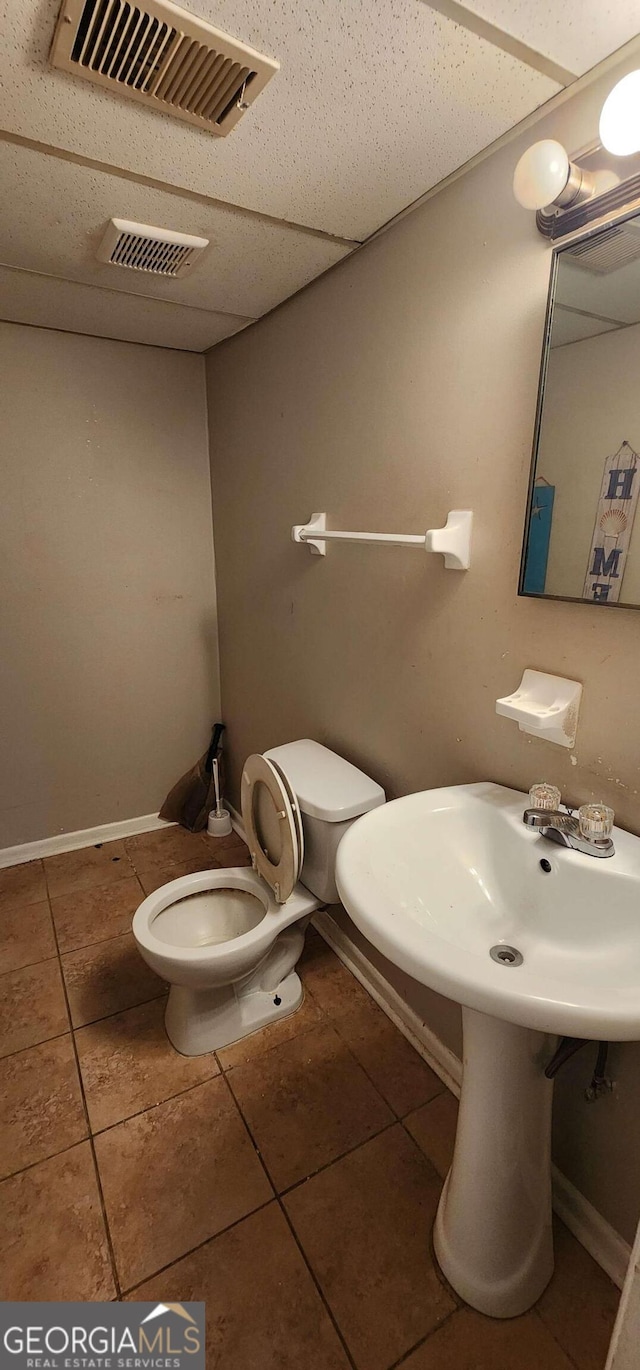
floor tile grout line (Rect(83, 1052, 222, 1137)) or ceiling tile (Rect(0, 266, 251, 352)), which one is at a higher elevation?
ceiling tile (Rect(0, 266, 251, 352))

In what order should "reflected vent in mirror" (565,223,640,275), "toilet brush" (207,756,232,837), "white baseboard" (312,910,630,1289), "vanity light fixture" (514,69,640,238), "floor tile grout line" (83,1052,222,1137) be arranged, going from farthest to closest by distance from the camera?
"toilet brush" (207,756,232,837) < "floor tile grout line" (83,1052,222,1137) < "white baseboard" (312,910,630,1289) < "reflected vent in mirror" (565,223,640,275) < "vanity light fixture" (514,69,640,238)

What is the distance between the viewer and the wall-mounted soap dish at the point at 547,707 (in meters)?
1.02

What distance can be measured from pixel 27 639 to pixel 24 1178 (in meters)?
1.69

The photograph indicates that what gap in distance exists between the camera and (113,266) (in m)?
1.50

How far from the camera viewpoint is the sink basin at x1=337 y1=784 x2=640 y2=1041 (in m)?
0.64

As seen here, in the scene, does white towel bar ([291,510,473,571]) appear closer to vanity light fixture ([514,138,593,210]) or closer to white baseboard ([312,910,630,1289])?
vanity light fixture ([514,138,593,210])

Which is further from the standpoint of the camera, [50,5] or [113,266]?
[113,266]

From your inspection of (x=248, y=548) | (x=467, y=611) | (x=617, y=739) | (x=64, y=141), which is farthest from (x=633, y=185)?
(x=248, y=548)

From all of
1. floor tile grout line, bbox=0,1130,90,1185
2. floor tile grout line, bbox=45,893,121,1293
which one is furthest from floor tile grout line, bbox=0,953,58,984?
floor tile grout line, bbox=0,1130,90,1185

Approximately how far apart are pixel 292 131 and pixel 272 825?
1.53 meters

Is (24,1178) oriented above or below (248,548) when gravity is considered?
below

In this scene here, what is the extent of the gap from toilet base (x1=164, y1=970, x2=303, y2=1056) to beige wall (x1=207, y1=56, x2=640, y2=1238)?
1.27 ft

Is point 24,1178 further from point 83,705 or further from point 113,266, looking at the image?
point 113,266

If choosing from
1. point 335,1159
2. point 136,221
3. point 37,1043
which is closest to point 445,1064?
point 335,1159
